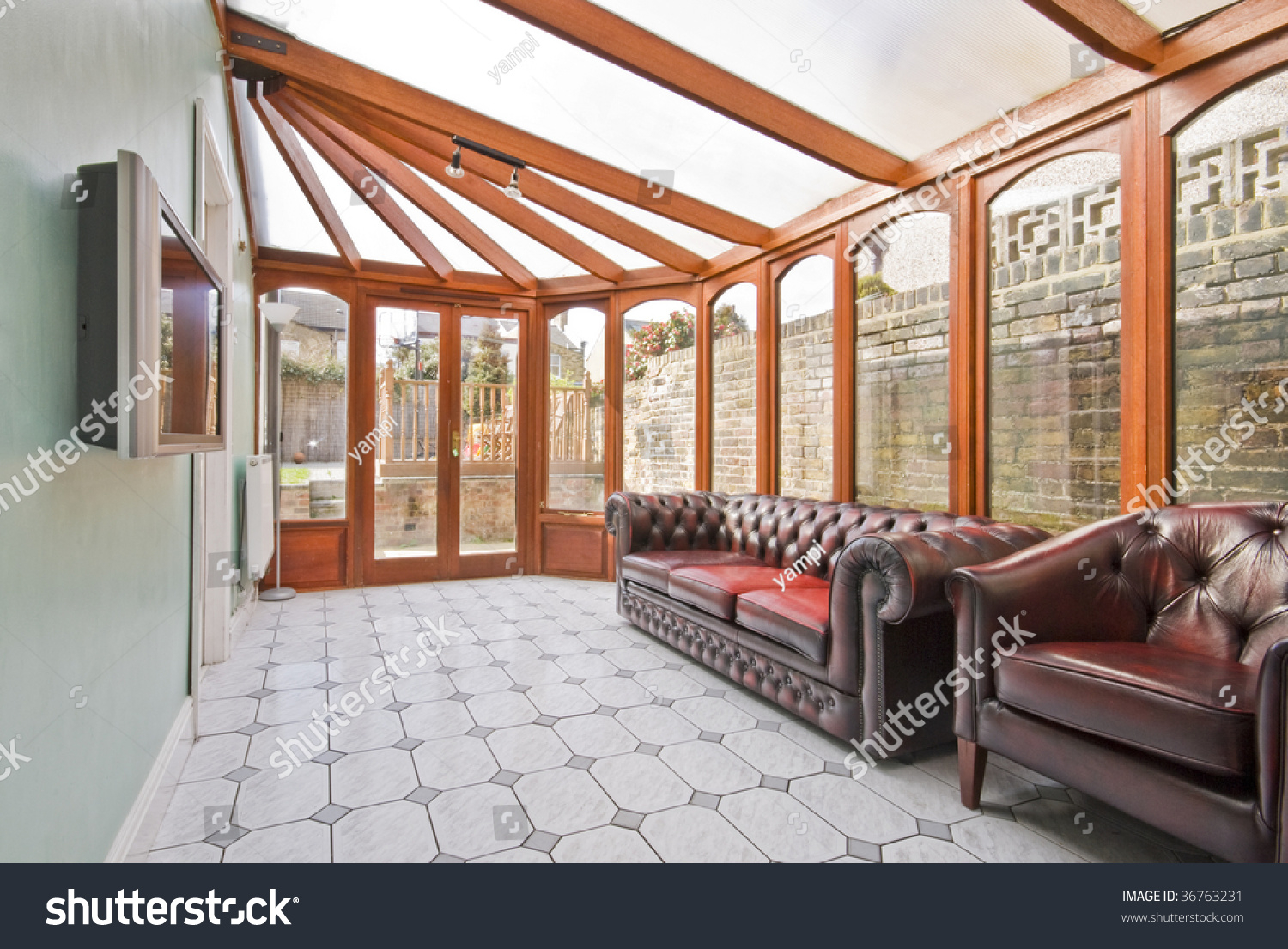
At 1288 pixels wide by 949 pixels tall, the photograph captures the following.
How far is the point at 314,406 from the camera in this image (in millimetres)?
5047

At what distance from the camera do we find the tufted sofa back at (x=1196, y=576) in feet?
6.16

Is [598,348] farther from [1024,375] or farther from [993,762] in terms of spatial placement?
[993,762]

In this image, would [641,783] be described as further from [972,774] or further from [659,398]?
[659,398]

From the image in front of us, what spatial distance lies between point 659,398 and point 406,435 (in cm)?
211

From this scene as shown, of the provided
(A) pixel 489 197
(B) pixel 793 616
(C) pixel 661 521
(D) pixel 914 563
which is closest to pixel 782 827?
(B) pixel 793 616

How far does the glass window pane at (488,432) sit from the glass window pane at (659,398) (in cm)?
103

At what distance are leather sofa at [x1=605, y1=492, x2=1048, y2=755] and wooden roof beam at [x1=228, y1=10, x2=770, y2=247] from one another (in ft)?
6.09

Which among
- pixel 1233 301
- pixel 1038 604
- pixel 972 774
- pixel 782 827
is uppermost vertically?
pixel 1233 301

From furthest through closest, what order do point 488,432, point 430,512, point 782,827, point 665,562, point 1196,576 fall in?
point 488,432 → point 430,512 → point 665,562 → point 1196,576 → point 782,827

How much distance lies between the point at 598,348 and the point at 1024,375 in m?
3.52

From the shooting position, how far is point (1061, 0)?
2084 mm

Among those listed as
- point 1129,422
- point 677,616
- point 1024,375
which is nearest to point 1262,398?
point 1129,422

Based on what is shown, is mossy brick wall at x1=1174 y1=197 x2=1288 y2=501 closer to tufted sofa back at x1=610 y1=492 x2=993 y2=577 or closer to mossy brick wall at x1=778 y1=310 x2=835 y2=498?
tufted sofa back at x1=610 y1=492 x2=993 y2=577

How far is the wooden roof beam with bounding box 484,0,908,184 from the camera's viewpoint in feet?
8.39
